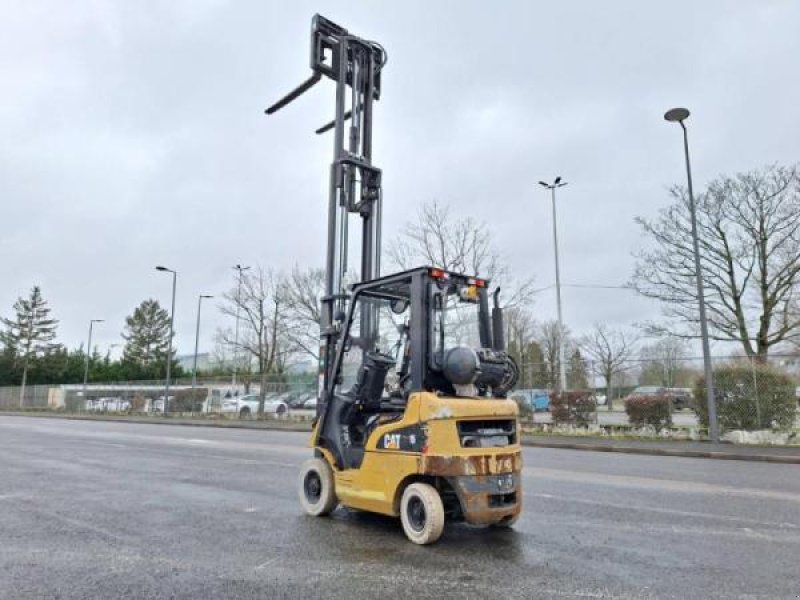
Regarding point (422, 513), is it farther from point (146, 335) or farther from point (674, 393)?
point (146, 335)

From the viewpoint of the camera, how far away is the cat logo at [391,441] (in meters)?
6.05

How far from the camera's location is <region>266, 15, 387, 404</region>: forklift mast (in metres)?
7.48

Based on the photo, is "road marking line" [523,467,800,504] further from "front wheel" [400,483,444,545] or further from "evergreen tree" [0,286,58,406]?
"evergreen tree" [0,286,58,406]

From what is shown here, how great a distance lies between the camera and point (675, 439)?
19219 millimetres

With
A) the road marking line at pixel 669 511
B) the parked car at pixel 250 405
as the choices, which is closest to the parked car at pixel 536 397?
the road marking line at pixel 669 511

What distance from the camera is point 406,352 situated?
6.54 meters

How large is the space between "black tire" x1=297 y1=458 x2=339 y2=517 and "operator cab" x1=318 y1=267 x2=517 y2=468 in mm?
315

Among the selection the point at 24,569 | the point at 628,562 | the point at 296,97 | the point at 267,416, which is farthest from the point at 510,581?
the point at 267,416

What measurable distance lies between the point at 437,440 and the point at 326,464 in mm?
1894

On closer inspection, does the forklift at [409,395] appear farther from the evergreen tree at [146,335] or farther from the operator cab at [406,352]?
the evergreen tree at [146,335]

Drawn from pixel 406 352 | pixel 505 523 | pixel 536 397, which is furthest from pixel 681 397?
pixel 406 352

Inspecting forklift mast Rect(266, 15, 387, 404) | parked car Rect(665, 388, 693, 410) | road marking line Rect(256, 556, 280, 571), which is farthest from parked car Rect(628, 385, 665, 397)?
road marking line Rect(256, 556, 280, 571)

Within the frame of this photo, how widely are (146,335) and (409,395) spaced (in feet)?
297

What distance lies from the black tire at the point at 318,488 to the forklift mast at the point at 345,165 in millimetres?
660
